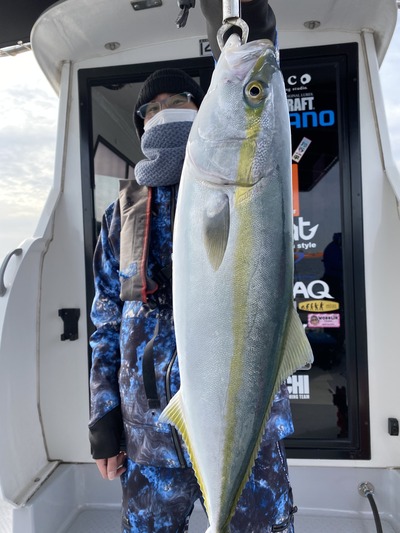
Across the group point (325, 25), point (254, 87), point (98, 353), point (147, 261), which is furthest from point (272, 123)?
point (325, 25)

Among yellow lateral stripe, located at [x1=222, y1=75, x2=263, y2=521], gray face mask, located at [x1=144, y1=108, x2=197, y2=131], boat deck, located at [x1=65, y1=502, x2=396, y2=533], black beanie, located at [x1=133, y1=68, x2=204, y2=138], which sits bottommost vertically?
boat deck, located at [x1=65, y1=502, x2=396, y2=533]

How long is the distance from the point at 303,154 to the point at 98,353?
2050 millimetres

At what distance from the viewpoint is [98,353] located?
Result: 5.76 ft

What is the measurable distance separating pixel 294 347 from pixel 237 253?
314 millimetres

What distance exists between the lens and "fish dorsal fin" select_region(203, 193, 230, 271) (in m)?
1.10

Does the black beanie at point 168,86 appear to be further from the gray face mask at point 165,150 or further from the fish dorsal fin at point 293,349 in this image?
the fish dorsal fin at point 293,349

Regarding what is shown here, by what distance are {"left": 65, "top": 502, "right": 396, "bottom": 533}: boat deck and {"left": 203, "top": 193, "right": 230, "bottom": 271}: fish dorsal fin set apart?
8.07 ft

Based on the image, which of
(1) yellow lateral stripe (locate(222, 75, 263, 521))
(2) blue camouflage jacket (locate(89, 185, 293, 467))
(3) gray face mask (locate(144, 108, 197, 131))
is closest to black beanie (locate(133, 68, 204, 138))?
(3) gray face mask (locate(144, 108, 197, 131))

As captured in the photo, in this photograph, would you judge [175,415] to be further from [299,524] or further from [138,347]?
[299,524]

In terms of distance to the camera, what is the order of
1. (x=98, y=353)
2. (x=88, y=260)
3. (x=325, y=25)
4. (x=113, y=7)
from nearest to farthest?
1. (x=98, y=353)
2. (x=113, y=7)
3. (x=325, y=25)
4. (x=88, y=260)

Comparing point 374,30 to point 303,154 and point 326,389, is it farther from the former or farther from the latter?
point 326,389

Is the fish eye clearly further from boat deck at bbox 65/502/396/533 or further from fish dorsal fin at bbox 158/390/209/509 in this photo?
boat deck at bbox 65/502/396/533

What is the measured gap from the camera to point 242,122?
1.11 meters

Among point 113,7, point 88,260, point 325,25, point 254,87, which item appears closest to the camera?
point 254,87
